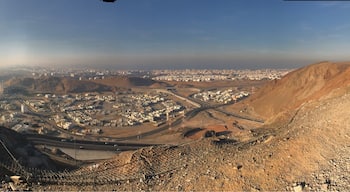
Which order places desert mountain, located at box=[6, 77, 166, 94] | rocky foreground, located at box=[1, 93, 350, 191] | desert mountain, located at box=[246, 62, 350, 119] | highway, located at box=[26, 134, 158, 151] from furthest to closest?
desert mountain, located at box=[6, 77, 166, 94] → desert mountain, located at box=[246, 62, 350, 119] → highway, located at box=[26, 134, 158, 151] → rocky foreground, located at box=[1, 93, 350, 191]

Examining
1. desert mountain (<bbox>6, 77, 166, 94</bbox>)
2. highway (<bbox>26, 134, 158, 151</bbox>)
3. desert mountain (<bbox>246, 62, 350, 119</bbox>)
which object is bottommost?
highway (<bbox>26, 134, 158, 151</bbox>)

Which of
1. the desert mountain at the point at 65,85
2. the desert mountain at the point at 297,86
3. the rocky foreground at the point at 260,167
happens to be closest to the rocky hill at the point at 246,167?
the rocky foreground at the point at 260,167

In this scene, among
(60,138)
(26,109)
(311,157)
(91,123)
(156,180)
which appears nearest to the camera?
(311,157)

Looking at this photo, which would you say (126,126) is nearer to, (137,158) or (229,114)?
(229,114)

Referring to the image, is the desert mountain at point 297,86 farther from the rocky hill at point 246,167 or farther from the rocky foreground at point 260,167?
the rocky foreground at point 260,167

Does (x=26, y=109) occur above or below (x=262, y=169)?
below

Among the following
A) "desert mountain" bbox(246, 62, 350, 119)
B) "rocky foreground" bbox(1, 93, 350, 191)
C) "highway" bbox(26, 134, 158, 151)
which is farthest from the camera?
"desert mountain" bbox(246, 62, 350, 119)

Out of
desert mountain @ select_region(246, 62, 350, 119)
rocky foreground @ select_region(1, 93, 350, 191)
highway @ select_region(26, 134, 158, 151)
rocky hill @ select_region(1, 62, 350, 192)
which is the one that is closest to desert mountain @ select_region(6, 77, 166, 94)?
highway @ select_region(26, 134, 158, 151)

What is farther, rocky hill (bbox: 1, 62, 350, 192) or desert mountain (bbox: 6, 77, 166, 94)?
desert mountain (bbox: 6, 77, 166, 94)

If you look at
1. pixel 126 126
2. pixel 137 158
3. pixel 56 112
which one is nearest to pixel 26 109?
pixel 56 112

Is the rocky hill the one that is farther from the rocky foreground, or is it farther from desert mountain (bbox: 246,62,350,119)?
desert mountain (bbox: 246,62,350,119)

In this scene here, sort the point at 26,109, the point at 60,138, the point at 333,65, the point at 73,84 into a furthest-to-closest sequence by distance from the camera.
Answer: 1. the point at 73,84
2. the point at 26,109
3. the point at 333,65
4. the point at 60,138
